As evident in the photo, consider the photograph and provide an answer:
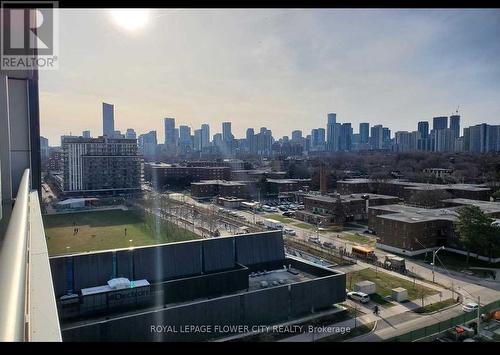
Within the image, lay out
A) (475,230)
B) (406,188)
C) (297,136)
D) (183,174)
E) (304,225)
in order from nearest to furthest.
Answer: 1. (475,230)
2. (304,225)
3. (406,188)
4. (183,174)
5. (297,136)

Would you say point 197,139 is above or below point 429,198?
above

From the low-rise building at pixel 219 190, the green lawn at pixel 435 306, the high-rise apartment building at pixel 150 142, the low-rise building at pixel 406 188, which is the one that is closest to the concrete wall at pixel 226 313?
the green lawn at pixel 435 306

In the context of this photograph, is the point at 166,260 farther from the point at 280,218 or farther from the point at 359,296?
the point at 280,218

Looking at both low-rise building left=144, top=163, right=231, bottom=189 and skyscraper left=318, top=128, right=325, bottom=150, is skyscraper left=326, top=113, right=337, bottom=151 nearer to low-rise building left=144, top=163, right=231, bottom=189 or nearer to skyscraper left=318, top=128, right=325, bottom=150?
skyscraper left=318, top=128, right=325, bottom=150

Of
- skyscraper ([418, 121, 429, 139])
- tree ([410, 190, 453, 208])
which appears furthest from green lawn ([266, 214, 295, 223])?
skyscraper ([418, 121, 429, 139])

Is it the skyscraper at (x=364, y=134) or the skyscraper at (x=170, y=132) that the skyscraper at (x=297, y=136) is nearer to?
the skyscraper at (x=364, y=134)

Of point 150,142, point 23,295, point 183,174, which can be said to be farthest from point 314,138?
point 23,295

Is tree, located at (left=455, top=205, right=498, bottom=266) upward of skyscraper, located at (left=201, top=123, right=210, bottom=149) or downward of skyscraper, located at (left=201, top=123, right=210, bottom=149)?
downward
